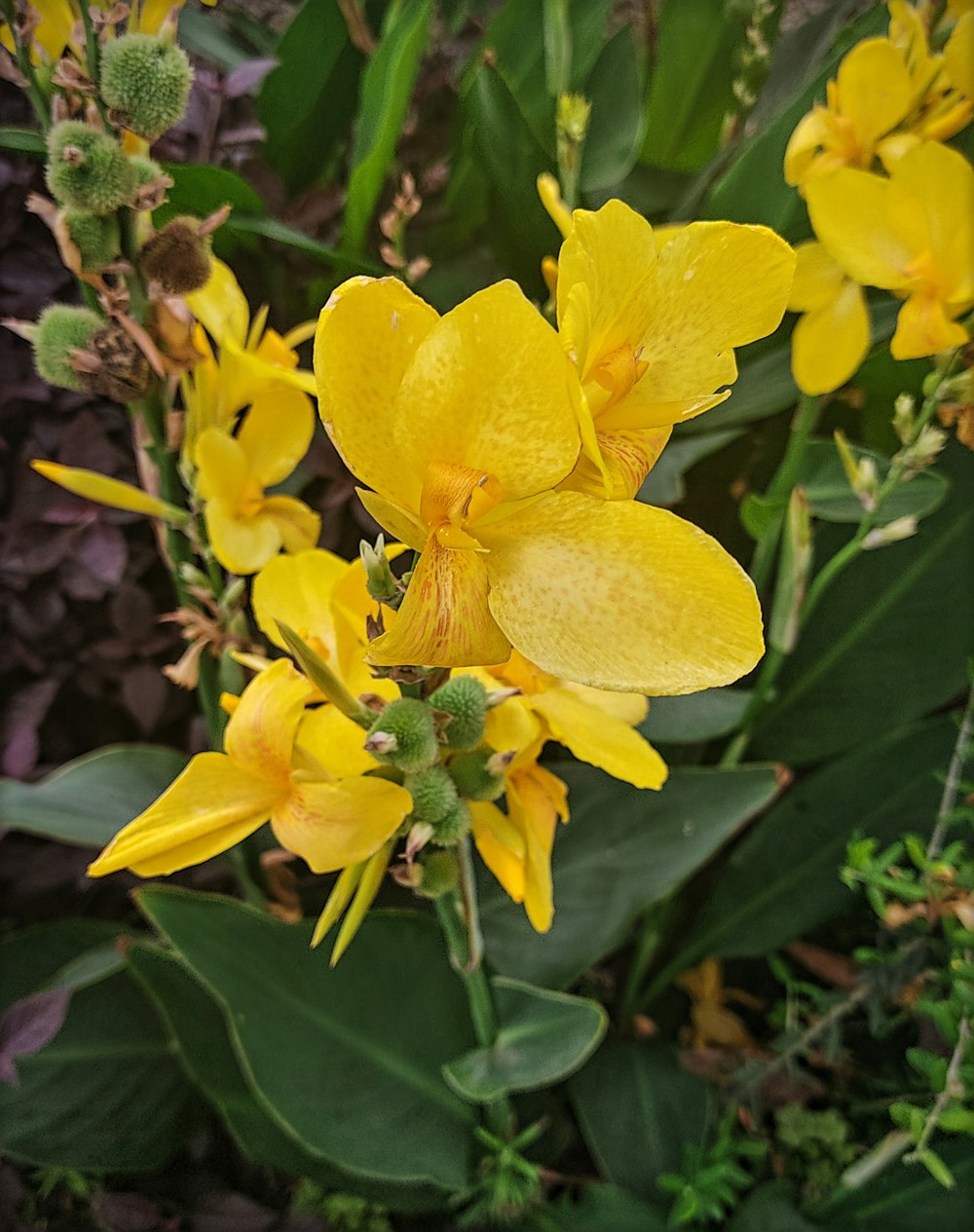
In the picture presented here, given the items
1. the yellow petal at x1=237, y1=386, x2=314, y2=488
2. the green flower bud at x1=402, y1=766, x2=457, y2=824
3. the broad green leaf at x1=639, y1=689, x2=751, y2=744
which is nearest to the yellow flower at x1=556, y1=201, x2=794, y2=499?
the green flower bud at x1=402, y1=766, x2=457, y2=824

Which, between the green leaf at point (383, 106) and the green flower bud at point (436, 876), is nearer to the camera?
the green flower bud at point (436, 876)

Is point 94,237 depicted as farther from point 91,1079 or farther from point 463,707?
point 91,1079

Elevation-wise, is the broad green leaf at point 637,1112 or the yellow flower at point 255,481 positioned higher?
the yellow flower at point 255,481

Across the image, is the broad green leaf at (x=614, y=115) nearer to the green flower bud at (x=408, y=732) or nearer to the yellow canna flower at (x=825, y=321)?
the yellow canna flower at (x=825, y=321)

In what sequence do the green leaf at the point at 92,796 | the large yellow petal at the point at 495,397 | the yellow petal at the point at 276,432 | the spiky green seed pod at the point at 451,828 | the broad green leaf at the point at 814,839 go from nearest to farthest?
the large yellow petal at the point at 495,397, the spiky green seed pod at the point at 451,828, the yellow petal at the point at 276,432, the green leaf at the point at 92,796, the broad green leaf at the point at 814,839

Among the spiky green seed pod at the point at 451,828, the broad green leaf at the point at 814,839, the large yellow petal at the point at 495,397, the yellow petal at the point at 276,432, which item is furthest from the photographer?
the broad green leaf at the point at 814,839

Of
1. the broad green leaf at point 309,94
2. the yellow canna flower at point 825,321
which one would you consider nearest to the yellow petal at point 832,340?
the yellow canna flower at point 825,321

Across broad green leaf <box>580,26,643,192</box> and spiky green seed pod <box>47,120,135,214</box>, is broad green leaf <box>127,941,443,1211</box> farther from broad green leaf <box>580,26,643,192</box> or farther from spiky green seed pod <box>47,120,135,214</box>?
broad green leaf <box>580,26,643,192</box>

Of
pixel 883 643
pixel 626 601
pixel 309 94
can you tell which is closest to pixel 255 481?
pixel 626 601
